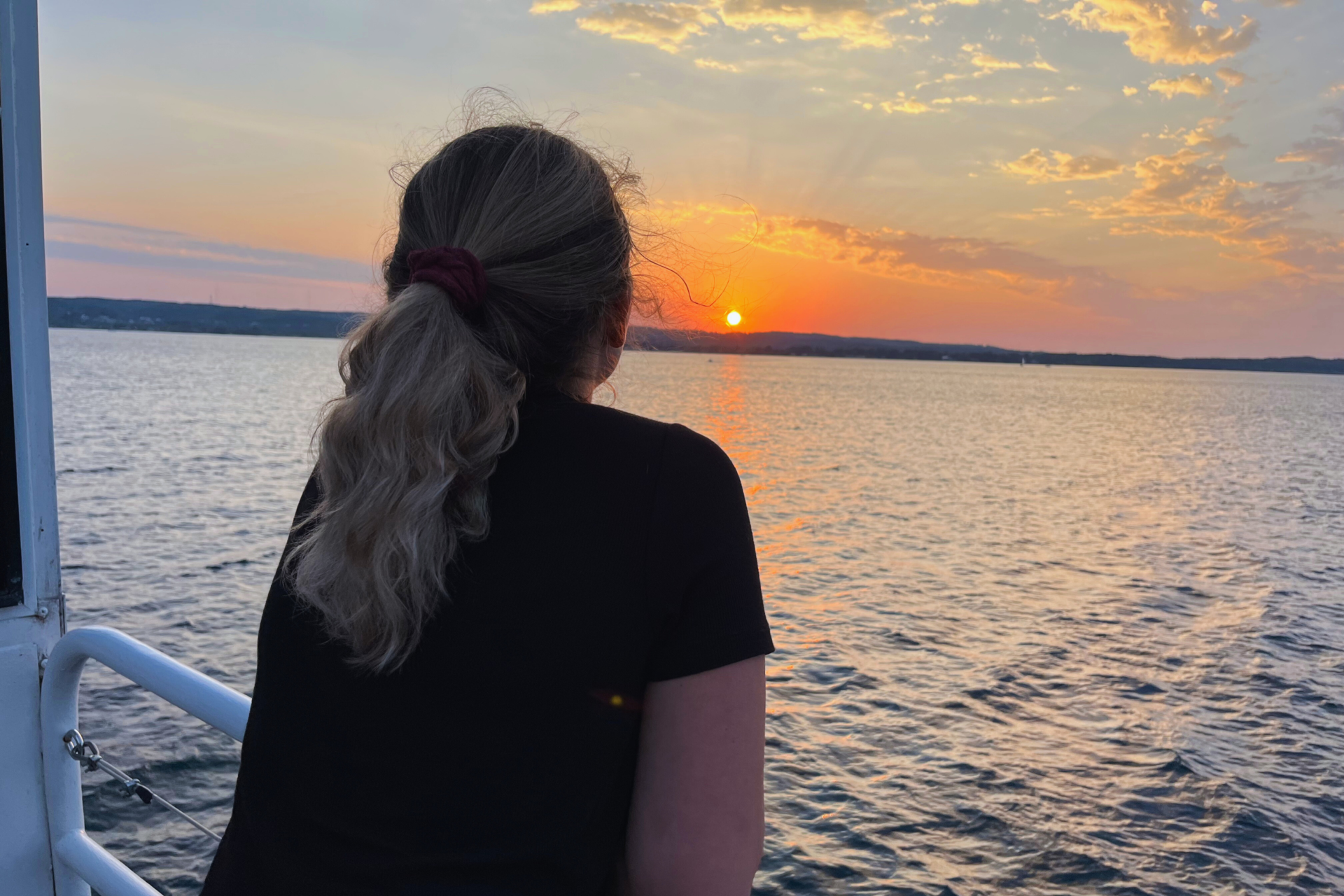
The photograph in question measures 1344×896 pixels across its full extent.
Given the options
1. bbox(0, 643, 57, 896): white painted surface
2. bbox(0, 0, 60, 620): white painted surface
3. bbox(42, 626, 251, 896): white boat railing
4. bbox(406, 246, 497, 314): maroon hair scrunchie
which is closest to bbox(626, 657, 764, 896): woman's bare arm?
bbox(406, 246, 497, 314): maroon hair scrunchie

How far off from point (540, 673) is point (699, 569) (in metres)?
0.25

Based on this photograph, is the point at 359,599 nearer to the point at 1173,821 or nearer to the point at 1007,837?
the point at 1007,837

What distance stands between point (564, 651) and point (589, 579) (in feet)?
0.32

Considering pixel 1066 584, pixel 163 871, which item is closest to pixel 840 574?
pixel 1066 584

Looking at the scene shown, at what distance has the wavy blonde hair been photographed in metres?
1.27

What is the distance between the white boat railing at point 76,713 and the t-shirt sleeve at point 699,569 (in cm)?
91

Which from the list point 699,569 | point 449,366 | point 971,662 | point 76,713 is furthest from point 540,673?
point 971,662

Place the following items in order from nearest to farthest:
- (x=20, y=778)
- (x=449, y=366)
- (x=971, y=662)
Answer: (x=449, y=366) < (x=20, y=778) < (x=971, y=662)

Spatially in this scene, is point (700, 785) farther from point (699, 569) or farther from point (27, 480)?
point (27, 480)

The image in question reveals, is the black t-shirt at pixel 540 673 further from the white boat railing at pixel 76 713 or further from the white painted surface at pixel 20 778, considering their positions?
the white painted surface at pixel 20 778

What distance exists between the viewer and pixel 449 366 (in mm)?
1361

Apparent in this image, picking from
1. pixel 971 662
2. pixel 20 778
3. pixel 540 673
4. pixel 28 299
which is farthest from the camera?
pixel 971 662

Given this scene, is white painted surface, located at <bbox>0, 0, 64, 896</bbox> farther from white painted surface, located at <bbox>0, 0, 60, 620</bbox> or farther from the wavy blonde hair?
the wavy blonde hair

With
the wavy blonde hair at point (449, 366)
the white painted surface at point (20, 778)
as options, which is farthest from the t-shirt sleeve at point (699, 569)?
the white painted surface at point (20, 778)
